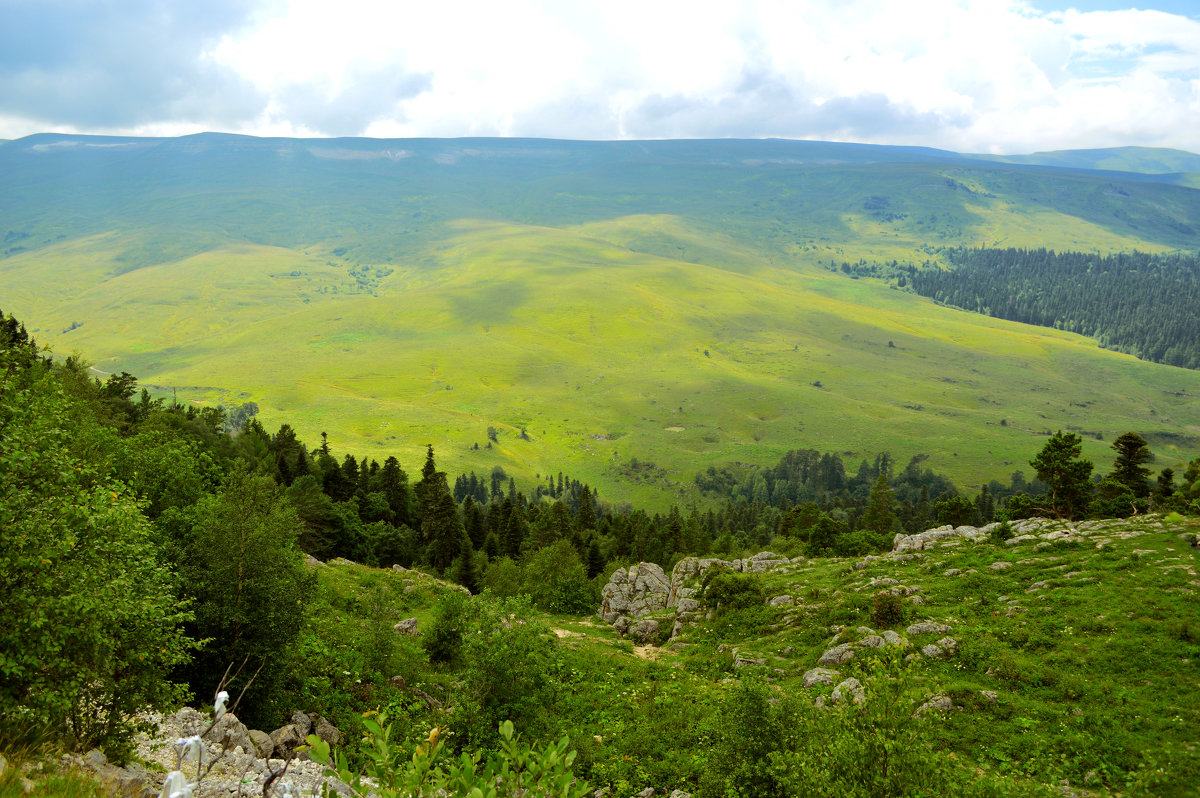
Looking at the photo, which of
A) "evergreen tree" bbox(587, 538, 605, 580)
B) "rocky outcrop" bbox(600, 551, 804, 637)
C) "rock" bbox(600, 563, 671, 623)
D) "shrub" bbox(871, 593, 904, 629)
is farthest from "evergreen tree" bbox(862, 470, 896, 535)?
"shrub" bbox(871, 593, 904, 629)

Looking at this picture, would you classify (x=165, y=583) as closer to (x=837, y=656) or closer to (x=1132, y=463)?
(x=837, y=656)

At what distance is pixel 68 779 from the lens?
12008 millimetres

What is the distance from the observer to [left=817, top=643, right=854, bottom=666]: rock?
100 ft

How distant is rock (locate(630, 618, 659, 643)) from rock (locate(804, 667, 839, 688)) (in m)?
16.2

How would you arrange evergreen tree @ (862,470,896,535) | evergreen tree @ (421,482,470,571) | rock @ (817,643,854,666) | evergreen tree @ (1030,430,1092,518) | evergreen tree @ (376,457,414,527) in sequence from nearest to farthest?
rock @ (817,643,854,666), evergreen tree @ (1030,430,1092,518), evergreen tree @ (862,470,896,535), evergreen tree @ (421,482,470,571), evergreen tree @ (376,457,414,527)

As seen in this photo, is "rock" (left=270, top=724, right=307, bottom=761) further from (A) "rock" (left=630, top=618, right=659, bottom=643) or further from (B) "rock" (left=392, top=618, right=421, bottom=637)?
(A) "rock" (left=630, top=618, right=659, bottom=643)

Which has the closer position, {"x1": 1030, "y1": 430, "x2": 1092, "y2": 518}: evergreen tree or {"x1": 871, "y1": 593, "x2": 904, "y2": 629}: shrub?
{"x1": 871, "y1": 593, "x2": 904, "y2": 629}: shrub

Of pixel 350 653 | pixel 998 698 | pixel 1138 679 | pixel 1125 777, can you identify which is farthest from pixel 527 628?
pixel 1138 679

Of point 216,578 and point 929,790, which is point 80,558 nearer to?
point 216,578

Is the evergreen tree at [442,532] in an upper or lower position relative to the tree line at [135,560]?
lower

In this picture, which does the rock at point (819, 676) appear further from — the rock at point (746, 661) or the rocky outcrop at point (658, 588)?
the rocky outcrop at point (658, 588)

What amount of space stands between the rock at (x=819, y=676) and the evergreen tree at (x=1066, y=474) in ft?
98.5

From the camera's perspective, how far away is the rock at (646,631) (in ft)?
147

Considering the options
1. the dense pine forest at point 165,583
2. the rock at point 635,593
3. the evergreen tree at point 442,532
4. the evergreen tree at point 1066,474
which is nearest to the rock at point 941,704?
the dense pine forest at point 165,583
